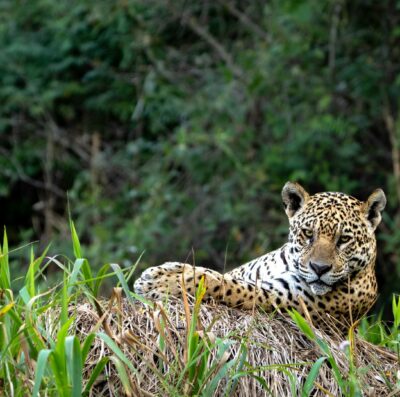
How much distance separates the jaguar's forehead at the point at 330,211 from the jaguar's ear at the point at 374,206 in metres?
0.05

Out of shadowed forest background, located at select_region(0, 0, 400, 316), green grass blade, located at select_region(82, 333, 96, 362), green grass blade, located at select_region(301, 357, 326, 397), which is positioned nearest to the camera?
green grass blade, located at select_region(82, 333, 96, 362)

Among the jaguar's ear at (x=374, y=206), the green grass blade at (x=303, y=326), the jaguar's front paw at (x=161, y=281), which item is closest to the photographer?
the green grass blade at (x=303, y=326)

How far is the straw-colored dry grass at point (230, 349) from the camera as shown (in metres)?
4.92

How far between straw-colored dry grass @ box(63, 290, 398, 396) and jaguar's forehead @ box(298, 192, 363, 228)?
2.08ft

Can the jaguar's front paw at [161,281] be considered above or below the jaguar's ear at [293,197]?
below

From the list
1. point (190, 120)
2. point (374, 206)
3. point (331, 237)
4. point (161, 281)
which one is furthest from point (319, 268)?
point (190, 120)

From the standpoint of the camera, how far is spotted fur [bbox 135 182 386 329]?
18.9 feet

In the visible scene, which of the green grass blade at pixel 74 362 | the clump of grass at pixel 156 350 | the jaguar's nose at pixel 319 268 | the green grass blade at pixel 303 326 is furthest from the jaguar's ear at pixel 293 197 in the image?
the green grass blade at pixel 74 362

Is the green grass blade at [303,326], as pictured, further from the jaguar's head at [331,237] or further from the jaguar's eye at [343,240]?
the jaguar's eye at [343,240]

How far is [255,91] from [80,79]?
3373mm

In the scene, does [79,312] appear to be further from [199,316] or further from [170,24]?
[170,24]

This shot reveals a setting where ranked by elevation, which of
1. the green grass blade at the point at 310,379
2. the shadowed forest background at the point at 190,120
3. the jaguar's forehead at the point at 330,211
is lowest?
the shadowed forest background at the point at 190,120

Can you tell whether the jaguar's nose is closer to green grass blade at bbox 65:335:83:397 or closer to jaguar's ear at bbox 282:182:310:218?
jaguar's ear at bbox 282:182:310:218

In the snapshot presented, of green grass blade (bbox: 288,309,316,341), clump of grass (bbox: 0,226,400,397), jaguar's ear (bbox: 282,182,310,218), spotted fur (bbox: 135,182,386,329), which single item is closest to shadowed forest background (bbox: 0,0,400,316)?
jaguar's ear (bbox: 282,182,310,218)
